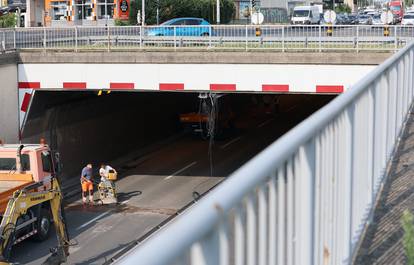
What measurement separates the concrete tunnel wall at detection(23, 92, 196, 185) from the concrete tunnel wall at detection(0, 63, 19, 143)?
0.54m

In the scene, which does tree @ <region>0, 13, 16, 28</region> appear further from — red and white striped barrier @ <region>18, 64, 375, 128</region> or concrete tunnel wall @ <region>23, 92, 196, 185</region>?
red and white striped barrier @ <region>18, 64, 375, 128</region>

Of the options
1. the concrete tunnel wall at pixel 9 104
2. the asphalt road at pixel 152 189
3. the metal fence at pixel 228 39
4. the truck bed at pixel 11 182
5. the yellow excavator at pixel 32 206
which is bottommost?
the asphalt road at pixel 152 189

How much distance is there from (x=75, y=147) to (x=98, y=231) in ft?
24.0

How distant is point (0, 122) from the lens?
859 inches

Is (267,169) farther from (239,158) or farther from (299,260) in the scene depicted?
(239,158)

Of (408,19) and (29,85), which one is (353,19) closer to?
(408,19)

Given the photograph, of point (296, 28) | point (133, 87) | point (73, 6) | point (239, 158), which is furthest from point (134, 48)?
point (73, 6)

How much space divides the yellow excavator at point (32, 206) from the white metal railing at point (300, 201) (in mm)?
10892

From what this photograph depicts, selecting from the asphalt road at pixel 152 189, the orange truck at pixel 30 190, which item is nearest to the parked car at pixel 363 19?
the asphalt road at pixel 152 189

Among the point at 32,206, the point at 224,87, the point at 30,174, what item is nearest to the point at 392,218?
the point at 32,206

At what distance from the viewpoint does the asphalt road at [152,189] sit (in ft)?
60.9

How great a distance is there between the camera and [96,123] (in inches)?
1123

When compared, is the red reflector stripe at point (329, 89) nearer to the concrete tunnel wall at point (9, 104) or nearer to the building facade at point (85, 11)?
the concrete tunnel wall at point (9, 104)

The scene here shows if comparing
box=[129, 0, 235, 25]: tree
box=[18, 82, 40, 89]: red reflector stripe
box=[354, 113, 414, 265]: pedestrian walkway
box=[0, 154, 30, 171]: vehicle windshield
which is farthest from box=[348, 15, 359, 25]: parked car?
box=[354, 113, 414, 265]: pedestrian walkway
